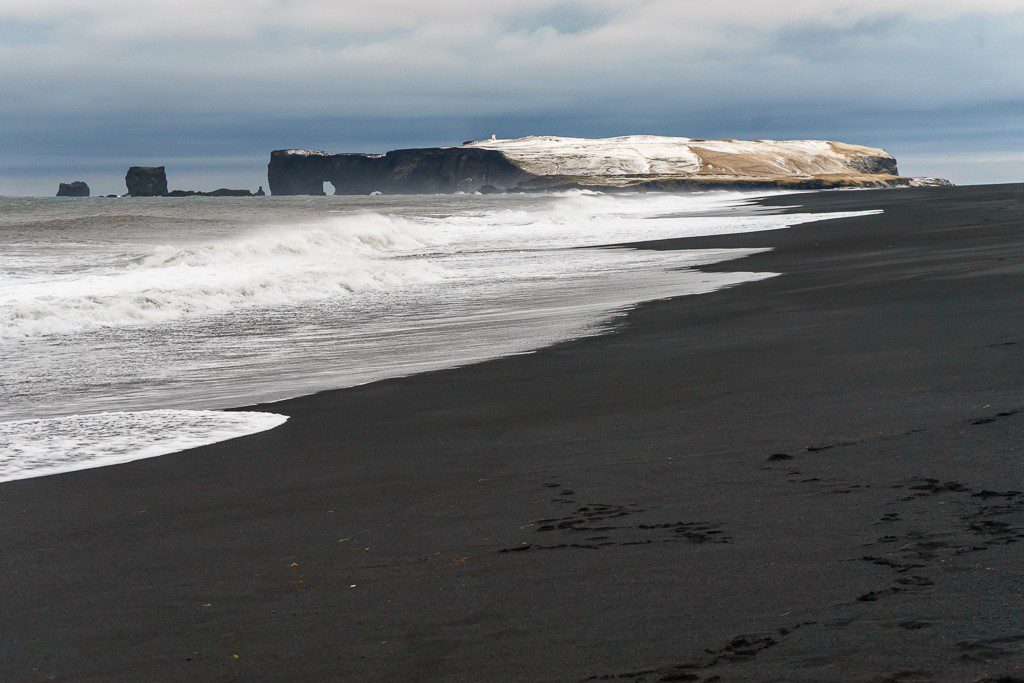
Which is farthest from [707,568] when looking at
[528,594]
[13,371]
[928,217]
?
[928,217]

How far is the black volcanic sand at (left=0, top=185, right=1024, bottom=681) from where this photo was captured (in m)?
2.89

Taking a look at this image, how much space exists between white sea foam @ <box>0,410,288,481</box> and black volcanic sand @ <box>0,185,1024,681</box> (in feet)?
0.91

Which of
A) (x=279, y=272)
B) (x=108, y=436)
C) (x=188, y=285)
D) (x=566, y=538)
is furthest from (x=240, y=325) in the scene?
(x=566, y=538)

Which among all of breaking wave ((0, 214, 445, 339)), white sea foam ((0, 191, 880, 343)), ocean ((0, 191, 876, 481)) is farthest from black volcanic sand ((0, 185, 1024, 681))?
white sea foam ((0, 191, 880, 343))

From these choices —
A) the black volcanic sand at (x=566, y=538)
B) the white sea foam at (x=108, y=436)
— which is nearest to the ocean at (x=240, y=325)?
the white sea foam at (x=108, y=436)

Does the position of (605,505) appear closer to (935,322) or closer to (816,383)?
(816,383)

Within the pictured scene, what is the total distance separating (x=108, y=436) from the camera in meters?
6.37

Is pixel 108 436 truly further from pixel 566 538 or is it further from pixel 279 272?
pixel 279 272

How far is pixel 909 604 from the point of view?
2957mm

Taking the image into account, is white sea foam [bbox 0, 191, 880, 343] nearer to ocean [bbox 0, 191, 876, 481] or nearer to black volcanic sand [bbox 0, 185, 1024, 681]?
ocean [bbox 0, 191, 876, 481]

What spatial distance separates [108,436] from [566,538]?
12.1ft

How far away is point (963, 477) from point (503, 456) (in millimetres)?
2202

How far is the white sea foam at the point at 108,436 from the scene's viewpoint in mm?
5691

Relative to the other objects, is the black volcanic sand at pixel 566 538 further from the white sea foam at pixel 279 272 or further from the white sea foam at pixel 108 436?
the white sea foam at pixel 279 272
